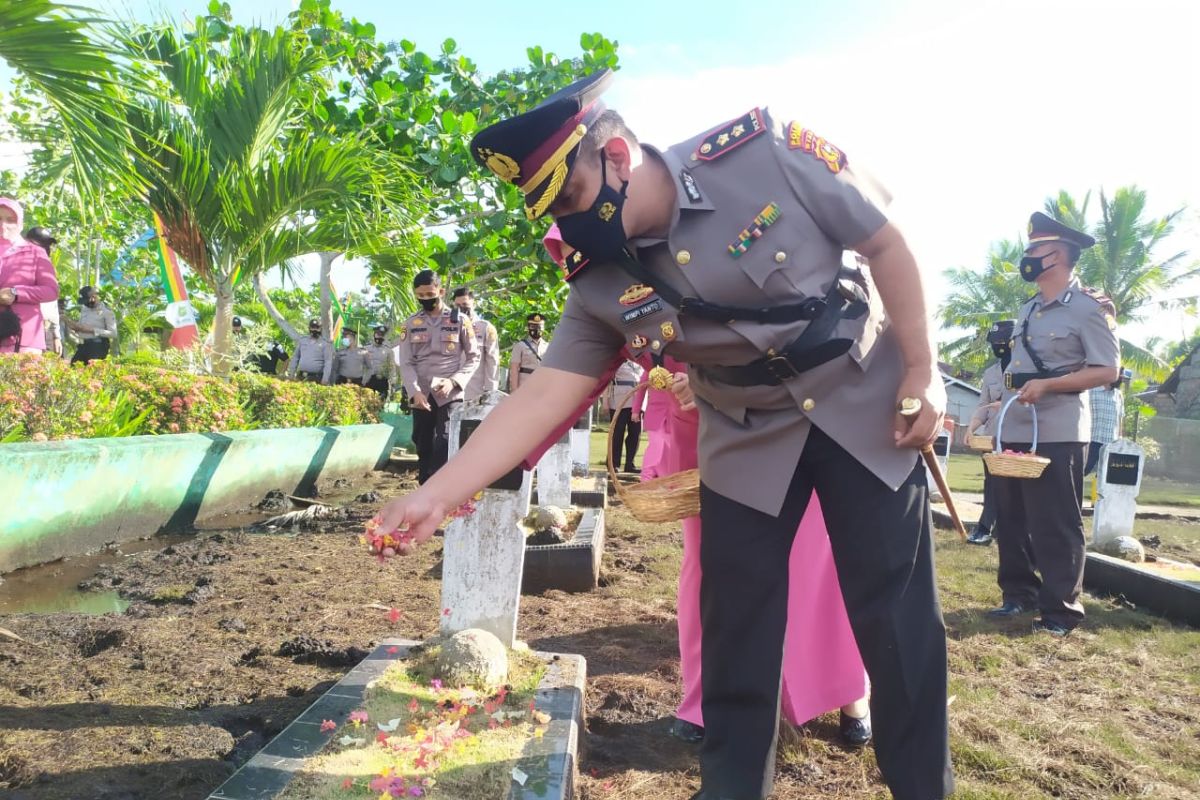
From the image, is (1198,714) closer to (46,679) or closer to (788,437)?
(788,437)

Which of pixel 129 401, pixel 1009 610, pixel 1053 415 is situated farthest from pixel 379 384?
pixel 1053 415

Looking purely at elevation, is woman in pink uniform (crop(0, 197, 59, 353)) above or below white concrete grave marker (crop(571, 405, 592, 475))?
above

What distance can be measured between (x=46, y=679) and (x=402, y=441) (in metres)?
11.2

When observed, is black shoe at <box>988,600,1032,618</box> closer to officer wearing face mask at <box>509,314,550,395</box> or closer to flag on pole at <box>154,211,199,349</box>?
officer wearing face mask at <box>509,314,550,395</box>

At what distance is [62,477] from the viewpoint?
451 centimetres

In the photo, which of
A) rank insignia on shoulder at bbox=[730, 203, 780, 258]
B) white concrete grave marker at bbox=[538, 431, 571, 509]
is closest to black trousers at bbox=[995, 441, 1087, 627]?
white concrete grave marker at bbox=[538, 431, 571, 509]

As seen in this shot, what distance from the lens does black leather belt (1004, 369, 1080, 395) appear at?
178 inches

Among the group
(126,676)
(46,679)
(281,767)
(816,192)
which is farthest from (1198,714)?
(46,679)

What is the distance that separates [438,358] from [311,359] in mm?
7983

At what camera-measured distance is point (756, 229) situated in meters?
1.73

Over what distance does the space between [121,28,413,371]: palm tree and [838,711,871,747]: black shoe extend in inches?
289

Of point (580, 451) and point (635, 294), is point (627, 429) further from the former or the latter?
point (635, 294)

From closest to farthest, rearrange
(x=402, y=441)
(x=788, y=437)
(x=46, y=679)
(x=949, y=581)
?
(x=788, y=437), (x=46, y=679), (x=949, y=581), (x=402, y=441)

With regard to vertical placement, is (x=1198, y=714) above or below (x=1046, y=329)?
below
